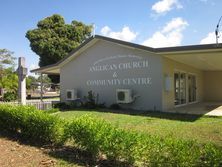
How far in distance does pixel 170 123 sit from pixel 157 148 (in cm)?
619

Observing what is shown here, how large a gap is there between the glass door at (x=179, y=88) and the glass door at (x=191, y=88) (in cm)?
160

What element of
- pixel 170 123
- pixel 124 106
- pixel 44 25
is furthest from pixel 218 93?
pixel 44 25

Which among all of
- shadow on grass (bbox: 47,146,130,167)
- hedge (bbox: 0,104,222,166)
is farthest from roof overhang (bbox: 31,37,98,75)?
shadow on grass (bbox: 47,146,130,167)

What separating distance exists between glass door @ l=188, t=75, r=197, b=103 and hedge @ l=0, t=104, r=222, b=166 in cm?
1493

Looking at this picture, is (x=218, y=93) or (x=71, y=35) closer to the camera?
(x=218, y=93)

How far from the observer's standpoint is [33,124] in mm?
7691

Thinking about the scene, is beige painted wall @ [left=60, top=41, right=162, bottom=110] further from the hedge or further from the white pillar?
the hedge

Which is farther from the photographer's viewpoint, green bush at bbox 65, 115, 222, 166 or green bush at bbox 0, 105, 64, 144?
green bush at bbox 0, 105, 64, 144

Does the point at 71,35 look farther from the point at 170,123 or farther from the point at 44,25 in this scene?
the point at 170,123

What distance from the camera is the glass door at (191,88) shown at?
20875 millimetres

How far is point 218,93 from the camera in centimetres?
2528

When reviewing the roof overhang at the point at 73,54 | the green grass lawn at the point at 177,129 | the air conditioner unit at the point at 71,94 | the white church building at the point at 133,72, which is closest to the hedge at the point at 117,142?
the green grass lawn at the point at 177,129

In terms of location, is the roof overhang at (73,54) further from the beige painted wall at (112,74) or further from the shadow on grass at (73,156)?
the shadow on grass at (73,156)

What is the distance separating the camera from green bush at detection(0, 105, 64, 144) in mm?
7175
